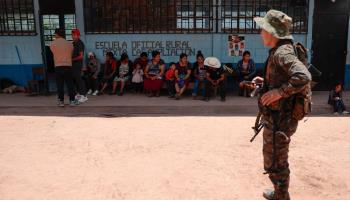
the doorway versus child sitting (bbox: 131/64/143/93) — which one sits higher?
the doorway

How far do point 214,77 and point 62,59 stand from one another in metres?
3.24

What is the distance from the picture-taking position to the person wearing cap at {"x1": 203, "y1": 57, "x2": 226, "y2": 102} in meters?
9.09

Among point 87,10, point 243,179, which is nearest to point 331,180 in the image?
point 243,179

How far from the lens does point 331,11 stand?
31.8 feet

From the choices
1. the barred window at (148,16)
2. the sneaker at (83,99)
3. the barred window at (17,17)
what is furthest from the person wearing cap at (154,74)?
the barred window at (17,17)

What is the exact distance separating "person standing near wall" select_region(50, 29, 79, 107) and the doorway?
5.59m

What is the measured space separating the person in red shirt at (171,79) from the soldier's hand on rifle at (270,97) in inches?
235

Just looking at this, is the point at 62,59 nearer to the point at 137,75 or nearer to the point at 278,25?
the point at 137,75

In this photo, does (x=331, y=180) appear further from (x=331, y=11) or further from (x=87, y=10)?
(x=87, y=10)

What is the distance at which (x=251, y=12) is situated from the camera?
9852 mm

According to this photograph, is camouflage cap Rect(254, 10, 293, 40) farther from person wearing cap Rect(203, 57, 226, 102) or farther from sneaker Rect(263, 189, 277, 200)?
person wearing cap Rect(203, 57, 226, 102)

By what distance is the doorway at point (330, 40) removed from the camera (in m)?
9.68

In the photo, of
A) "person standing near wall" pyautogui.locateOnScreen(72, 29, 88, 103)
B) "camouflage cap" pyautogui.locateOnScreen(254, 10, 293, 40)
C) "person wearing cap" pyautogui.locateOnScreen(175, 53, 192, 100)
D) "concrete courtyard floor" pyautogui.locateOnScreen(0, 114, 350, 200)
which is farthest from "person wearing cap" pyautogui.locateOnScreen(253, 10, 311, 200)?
"person wearing cap" pyautogui.locateOnScreen(175, 53, 192, 100)

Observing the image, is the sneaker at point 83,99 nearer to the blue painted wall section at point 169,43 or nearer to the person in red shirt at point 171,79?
the blue painted wall section at point 169,43
